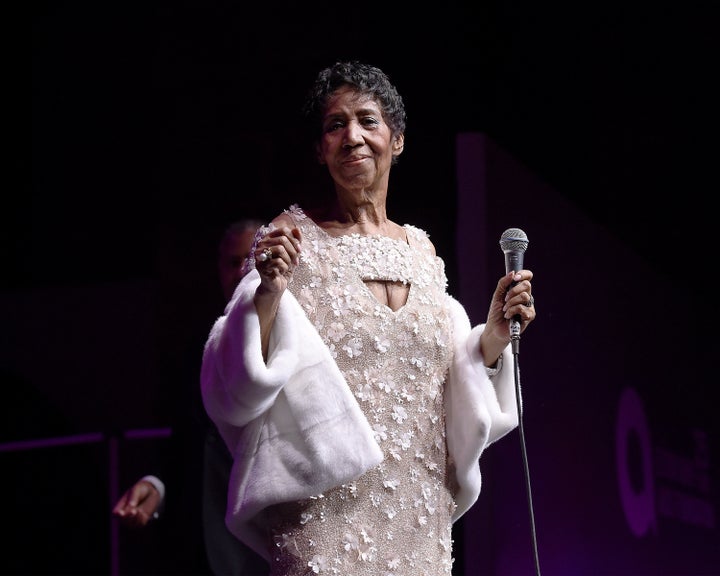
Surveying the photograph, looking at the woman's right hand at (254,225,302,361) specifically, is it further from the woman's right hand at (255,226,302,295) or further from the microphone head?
the microphone head

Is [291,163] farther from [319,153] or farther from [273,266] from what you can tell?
[273,266]

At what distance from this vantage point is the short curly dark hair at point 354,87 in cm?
226

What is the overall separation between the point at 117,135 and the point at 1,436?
132 cm

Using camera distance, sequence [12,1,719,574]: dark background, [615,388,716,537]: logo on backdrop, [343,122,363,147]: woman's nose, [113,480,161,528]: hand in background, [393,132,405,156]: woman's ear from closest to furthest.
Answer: [343,122,363,147]: woman's nose < [393,132,405,156]: woman's ear < [113,480,161,528]: hand in background < [12,1,719,574]: dark background < [615,388,716,537]: logo on backdrop

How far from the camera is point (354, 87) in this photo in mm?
2248

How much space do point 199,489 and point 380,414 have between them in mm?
940

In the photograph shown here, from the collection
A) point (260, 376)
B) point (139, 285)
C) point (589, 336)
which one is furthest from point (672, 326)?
point (260, 376)

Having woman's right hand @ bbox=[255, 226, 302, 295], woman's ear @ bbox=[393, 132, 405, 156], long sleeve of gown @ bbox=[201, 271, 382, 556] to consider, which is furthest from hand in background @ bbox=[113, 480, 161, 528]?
woman's ear @ bbox=[393, 132, 405, 156]

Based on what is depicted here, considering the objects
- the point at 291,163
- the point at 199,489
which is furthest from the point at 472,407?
the point at 291,163

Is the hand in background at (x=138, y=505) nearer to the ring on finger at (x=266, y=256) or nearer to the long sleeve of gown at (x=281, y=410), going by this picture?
the long sleeve of gown at (x=281, y=410)

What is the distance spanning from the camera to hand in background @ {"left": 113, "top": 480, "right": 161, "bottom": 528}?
261 cm

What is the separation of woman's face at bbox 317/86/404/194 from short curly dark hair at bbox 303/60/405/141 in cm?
1

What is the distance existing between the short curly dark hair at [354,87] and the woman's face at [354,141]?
0.6 inches

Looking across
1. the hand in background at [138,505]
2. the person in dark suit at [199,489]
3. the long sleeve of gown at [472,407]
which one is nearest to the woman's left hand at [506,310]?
the long sleeve of gown at [472,407]
